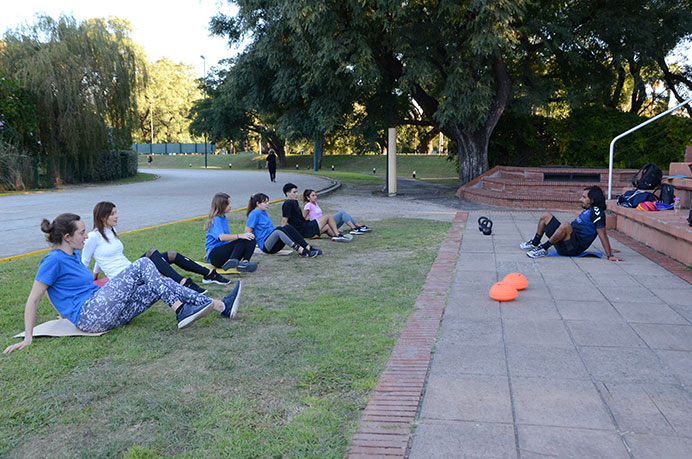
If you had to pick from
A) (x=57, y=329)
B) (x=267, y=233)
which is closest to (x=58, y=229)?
(x=57, y=329)

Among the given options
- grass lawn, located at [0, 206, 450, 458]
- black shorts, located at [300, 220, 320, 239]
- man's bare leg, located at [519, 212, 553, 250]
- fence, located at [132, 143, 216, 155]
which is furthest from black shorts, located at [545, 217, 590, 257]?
fence, located at [132, 143, 216, 155]

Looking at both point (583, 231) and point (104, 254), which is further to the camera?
point (583, 231)

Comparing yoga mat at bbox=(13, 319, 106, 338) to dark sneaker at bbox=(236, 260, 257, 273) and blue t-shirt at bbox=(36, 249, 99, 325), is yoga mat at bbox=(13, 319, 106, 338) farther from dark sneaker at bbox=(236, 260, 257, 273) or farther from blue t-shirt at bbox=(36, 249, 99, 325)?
dark sneaker at bbox=(236, 260, 257, 273)

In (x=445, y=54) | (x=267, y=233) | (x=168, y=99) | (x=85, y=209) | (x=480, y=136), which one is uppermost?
(x=168, y=99)

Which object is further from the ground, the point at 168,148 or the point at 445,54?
the point at 445,54

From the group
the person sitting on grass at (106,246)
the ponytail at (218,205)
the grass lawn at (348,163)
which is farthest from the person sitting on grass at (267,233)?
the grass lawn at (348,163)

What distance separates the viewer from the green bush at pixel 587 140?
2045 centimetres

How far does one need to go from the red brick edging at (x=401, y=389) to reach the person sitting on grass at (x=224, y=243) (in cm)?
273

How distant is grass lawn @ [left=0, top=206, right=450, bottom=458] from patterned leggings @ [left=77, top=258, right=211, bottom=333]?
0.16 metres

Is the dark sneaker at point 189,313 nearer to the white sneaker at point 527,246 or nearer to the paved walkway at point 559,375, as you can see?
the paved walkway at point 559,375

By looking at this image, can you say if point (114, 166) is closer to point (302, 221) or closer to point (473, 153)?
point (473, 153)

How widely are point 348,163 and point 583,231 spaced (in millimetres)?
45597

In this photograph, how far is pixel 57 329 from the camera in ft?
16.6

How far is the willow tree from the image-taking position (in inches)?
1053
